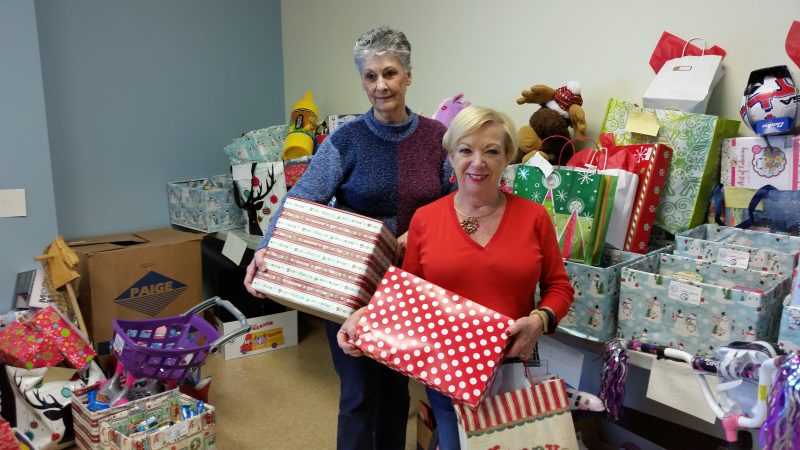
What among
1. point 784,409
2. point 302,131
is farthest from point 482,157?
point 302,131

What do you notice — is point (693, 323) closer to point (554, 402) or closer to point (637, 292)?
point (637, 292)

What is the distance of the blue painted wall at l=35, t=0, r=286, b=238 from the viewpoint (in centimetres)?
325

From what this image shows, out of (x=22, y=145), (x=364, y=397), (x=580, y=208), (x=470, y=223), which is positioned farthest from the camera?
(x=22, y=145)

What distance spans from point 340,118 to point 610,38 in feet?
5.21

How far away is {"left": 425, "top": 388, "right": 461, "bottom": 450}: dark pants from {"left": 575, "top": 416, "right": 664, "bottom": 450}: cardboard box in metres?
0.80

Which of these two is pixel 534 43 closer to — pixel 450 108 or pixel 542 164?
pixel 450 108

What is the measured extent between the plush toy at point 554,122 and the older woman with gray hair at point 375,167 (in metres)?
0.64

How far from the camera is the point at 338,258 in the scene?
1492 millimetres

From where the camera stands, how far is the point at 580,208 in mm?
1816

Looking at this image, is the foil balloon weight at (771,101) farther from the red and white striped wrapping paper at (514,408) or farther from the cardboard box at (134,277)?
the cardboard box at (134,277)

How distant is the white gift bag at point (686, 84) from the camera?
1.87 metres

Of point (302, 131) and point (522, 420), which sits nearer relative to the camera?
point (522, 420)

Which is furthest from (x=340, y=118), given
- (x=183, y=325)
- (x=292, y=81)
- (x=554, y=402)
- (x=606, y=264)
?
(x=554, y=402)

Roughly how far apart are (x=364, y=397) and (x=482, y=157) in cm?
81
